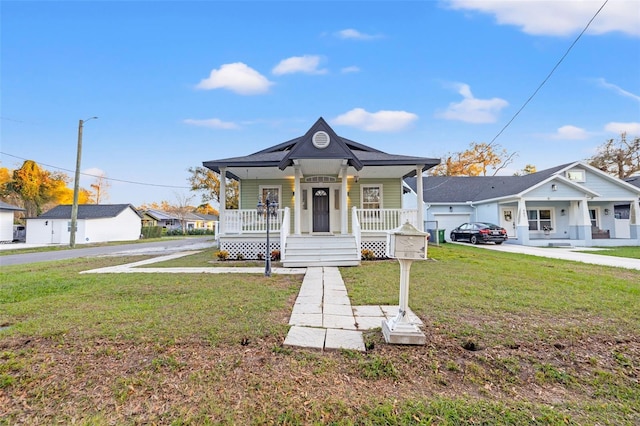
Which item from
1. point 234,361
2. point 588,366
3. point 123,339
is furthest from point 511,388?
point 123,339

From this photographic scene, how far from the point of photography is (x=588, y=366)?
108 inches

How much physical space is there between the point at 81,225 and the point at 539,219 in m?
35.8

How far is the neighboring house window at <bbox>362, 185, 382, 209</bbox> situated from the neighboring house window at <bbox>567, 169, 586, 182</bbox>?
570 inches

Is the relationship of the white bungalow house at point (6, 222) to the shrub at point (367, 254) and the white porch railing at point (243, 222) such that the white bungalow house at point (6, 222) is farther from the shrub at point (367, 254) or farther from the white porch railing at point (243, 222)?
the shrub at point (367, 254)

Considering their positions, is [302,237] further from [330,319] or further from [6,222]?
[6,222]

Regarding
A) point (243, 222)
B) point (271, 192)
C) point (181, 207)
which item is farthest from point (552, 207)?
point (181, 207)

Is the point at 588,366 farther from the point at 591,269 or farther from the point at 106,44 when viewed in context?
the point at 106,44

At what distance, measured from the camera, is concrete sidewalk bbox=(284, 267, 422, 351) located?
3.25 meters

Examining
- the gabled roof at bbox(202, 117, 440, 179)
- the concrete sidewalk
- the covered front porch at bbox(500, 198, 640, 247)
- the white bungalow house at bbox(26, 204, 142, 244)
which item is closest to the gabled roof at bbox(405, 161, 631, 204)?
the covered front porch at bbox(500, 198, 640, 247)

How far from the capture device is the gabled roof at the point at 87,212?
24.0 meters

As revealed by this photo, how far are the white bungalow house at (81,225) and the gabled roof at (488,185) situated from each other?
2760 centimetres

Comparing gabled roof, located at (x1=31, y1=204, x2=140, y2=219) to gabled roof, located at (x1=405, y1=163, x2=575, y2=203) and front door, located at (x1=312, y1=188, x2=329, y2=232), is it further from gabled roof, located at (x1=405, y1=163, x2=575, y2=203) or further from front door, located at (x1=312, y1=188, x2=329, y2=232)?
gabled roof, located at (x1=405, y1=163, x2=575, y2=203)

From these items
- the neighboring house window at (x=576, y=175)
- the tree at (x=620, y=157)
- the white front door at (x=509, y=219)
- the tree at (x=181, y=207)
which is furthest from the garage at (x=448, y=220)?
the tree at (x=181, y=207)

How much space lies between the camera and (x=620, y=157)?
2769cm
